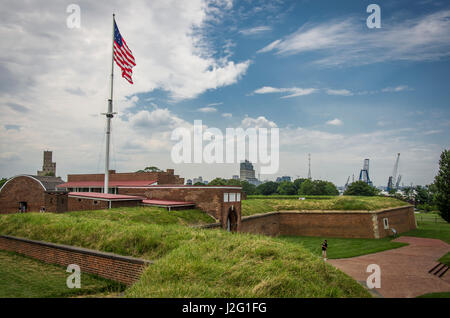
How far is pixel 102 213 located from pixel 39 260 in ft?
21.2

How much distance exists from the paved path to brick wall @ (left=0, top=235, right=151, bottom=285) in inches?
411

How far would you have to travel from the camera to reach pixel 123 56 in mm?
22109

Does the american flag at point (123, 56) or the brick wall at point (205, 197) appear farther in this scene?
the brick wall at point (205, 197)

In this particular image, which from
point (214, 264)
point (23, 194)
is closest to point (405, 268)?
point (214, 264)

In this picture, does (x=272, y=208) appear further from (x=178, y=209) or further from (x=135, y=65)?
(x=135, y=65)

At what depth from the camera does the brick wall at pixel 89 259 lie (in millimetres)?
8156

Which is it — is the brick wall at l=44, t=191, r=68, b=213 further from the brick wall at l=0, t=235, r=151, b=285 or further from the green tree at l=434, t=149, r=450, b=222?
the green tree at l=434, t=149, r=450, b=222

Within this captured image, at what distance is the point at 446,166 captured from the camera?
1861 centimetres

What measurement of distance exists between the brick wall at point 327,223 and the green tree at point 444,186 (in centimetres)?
1245

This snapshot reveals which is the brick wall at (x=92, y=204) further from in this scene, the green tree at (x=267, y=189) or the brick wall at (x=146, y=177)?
the green tree at (x=267, y=189)

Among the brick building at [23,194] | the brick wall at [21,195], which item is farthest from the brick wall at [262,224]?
the brick wall at [21,195]

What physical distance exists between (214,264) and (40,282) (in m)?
4.98
